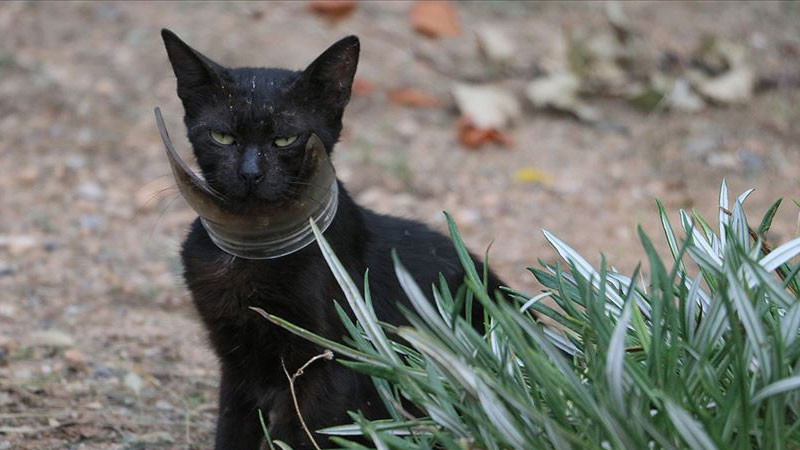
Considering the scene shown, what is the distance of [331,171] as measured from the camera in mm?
2629

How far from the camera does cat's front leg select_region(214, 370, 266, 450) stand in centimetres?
285

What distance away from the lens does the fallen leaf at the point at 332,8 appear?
20.0ft

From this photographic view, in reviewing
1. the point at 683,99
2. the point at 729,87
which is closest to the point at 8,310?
the point at 683,99

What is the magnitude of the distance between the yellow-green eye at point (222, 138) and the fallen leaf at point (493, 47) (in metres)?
3.40

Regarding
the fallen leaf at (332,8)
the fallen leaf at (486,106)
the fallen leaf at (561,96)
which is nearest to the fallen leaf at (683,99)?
the fallen leaf at (561,96)

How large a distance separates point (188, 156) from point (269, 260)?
2.57m

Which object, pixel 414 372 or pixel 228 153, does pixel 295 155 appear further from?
pixel 414 372

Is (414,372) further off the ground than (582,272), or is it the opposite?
(582,272)

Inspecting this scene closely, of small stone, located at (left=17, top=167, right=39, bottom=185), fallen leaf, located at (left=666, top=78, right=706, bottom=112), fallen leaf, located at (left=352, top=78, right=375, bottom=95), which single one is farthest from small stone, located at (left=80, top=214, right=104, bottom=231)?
fallen leaf, located at (left=666, top=78, right=706, bottom=112)

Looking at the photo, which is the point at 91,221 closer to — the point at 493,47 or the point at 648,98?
the point at 493,47

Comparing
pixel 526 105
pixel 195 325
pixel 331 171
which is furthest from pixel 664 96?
pixel 331 171

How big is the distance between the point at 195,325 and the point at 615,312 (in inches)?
83.8

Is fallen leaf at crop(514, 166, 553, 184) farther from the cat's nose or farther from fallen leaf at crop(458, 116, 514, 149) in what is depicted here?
the cat's nose

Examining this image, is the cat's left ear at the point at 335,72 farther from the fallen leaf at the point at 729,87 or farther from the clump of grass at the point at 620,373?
the fallen leaf at the point at 729,87
